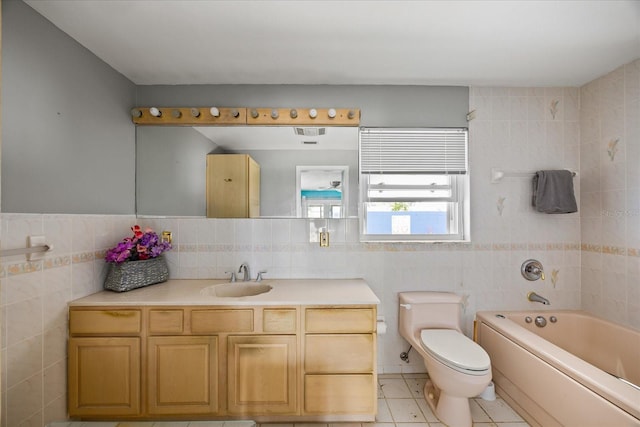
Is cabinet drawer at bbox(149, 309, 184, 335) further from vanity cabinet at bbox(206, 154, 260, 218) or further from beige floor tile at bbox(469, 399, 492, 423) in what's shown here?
beige floor tile at bbox(469, 399, 492, 423)

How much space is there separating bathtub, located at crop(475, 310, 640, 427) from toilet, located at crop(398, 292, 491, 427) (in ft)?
0.91

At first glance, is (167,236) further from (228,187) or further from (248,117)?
(248,117)

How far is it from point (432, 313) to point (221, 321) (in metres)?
1.46

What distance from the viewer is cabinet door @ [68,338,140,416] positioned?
72.3 inches

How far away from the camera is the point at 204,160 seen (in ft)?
→ 8.00

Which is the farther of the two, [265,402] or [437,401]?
[437,401]

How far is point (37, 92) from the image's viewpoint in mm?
1654

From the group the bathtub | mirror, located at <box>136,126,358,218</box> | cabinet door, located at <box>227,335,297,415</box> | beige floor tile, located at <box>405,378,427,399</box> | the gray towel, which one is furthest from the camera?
mirror, located at <box>136,126,358,218</box>

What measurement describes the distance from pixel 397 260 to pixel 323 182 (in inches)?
32.6

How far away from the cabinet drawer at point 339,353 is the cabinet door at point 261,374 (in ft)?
0.35

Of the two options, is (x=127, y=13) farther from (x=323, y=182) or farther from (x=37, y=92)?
(x=323, y=182)

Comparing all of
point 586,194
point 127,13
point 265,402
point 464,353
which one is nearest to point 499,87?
point 586,194

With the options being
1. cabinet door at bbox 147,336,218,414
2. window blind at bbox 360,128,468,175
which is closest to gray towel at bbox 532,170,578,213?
window blind at bbox 360,128,468,175

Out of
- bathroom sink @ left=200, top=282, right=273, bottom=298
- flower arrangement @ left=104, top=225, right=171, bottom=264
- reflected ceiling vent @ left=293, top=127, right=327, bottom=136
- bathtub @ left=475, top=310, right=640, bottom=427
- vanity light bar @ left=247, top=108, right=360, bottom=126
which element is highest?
vanity light bar @ left=247, top=108, right=360, bottom=126
